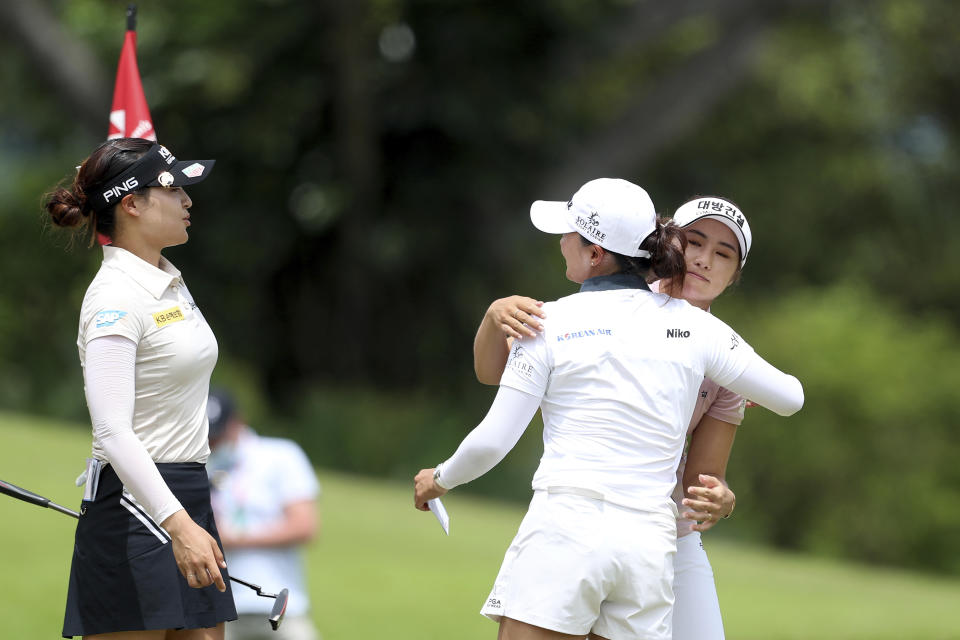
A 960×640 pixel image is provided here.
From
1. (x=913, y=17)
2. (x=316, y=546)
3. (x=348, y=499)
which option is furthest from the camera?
(x=913, y=17)

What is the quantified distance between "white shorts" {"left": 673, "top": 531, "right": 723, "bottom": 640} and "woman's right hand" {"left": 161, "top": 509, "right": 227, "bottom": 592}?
1.30 meters

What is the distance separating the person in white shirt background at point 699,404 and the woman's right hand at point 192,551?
0.90 meters

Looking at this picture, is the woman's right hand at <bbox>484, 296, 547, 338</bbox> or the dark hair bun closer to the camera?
the woman's right hand at <bbox>484, 296, 547, 338</bbox>

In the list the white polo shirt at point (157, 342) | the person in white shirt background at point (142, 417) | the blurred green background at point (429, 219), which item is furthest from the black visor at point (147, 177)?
the blurred green background at point (429, 219)

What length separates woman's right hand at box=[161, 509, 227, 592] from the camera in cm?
356

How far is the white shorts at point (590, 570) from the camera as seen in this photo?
3.49 metres

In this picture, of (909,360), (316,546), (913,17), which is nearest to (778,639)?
(316,546)

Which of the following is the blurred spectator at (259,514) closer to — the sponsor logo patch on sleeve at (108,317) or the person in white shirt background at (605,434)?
the sponsor logo patch on sleeve at (108,317)

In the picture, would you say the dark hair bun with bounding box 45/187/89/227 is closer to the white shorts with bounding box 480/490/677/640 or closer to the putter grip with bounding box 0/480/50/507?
the putter grip with bounding box 0/480/50/507

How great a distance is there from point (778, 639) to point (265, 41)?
12.7m

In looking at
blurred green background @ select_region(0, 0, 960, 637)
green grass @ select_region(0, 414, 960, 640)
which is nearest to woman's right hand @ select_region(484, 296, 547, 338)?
green grass @ select_region(0, 414, 960, 640)

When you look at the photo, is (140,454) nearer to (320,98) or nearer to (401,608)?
(401,608)

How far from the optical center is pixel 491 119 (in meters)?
19.9

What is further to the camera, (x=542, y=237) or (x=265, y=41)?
(x=542, y=237)
